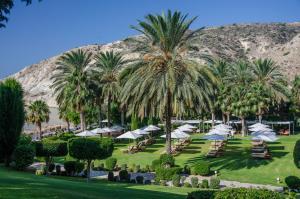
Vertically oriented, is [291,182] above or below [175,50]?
below

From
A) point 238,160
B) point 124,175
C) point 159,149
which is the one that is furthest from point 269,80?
point 124,175

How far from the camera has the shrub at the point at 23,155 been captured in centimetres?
3002

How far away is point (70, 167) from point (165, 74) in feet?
33.2

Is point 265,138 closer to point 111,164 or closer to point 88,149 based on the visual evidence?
point 111,164

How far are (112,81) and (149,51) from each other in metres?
23.9

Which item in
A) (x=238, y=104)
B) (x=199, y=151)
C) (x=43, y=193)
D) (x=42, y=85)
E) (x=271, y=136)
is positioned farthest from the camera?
(x=42, y=85)

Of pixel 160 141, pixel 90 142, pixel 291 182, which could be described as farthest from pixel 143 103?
pixel 160 141

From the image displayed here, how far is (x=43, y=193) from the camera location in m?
13.6

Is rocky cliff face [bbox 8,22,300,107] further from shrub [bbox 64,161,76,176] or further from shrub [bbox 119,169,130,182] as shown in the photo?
shrub [bbox 119,169,130,182]

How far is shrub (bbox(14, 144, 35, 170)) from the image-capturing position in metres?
30.0

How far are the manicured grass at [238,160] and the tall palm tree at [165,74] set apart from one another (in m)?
5.91

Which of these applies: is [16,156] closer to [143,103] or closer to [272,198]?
[143,103]

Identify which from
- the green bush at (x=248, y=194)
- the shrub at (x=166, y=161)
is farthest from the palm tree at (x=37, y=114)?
the green bush at (x=248, y=194)

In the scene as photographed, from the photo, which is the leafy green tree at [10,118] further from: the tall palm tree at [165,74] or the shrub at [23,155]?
the tall palm tree at [165,74]
